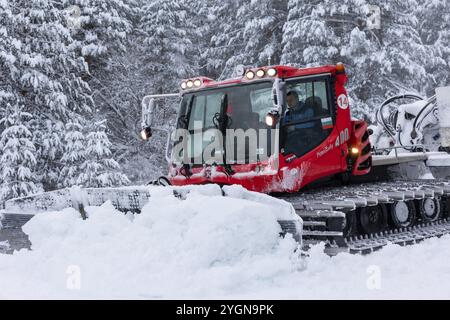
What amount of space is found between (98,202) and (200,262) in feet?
7.69

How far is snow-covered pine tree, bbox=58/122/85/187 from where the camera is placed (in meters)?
16.7

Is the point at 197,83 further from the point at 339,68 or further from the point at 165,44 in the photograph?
the point at 165,44

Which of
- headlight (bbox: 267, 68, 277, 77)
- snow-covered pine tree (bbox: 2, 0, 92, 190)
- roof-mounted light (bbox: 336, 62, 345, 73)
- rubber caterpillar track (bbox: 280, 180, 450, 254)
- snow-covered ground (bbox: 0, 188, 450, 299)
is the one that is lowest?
snow-covered ground (bbox: 0, 188, 450, 299)

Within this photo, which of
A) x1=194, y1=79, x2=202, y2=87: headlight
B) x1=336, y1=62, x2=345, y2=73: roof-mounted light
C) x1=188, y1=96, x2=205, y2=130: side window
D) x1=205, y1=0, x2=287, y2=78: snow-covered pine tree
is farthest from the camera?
x1=205, y1=0, x2=287, y2=78: snow-covered pine tree

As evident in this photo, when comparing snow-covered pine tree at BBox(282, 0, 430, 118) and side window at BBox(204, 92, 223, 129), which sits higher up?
snow-covered pine tree at BBox(282, 0, 430, 118)

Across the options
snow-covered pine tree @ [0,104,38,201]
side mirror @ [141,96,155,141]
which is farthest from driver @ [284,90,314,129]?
snow-covered pine tree @ [0,104,38,201]

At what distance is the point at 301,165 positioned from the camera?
27.2ft

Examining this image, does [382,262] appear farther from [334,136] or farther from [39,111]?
[39,111]

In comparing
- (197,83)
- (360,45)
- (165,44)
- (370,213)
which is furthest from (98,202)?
(165,44)

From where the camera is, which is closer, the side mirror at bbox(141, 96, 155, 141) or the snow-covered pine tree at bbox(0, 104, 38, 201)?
the side mirror at bbox(141, 96, 155, 141)

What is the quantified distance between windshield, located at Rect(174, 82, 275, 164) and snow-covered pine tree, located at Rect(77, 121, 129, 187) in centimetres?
823

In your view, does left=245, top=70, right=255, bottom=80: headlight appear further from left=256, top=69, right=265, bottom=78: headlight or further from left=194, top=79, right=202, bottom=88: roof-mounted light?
left=194, top=79, right=202, bottom=88: roof-mounted light

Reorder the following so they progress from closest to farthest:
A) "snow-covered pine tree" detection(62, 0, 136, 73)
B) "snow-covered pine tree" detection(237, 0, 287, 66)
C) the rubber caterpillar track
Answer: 1. the rubber caterpillar track
2. "snow-covered pine tree" detection(62, 0, 136, 73)
3. "snow-covered pine tree" detection(237, 0, 287, 66)

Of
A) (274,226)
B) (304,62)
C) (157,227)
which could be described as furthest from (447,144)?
(304,62)
